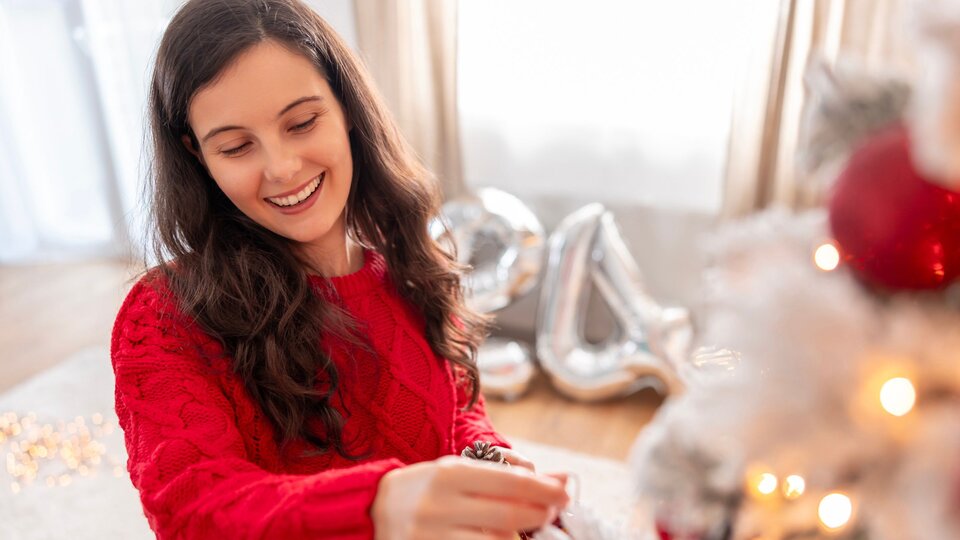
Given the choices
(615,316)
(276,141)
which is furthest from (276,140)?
(615,316)

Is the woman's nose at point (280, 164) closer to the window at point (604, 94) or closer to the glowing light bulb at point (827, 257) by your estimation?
the glowing light bulb at point (827, 257)

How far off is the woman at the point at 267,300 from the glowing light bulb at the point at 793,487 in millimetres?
390

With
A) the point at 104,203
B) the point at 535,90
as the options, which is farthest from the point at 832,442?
the point at 104,203

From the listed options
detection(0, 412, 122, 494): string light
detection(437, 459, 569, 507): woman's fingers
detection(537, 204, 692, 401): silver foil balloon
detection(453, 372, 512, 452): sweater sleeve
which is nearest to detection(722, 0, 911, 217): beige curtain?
detection(537, 204, 692, 401): silver foil balloon

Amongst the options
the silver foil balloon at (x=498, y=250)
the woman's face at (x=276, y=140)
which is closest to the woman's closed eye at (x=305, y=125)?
the woman's face at (x=276, y=140)

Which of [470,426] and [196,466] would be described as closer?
[196,466]

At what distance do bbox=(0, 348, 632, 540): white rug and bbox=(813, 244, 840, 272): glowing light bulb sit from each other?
4.39ft

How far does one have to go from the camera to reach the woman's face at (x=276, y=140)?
0.88m

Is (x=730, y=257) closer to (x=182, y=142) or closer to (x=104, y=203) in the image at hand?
(x=182, y=142)

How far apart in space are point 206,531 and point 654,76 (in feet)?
5.38

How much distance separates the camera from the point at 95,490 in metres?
1.83

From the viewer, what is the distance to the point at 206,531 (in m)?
0.71

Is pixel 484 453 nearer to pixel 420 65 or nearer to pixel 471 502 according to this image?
pixel 471 502

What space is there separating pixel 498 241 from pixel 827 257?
1.63 metres
